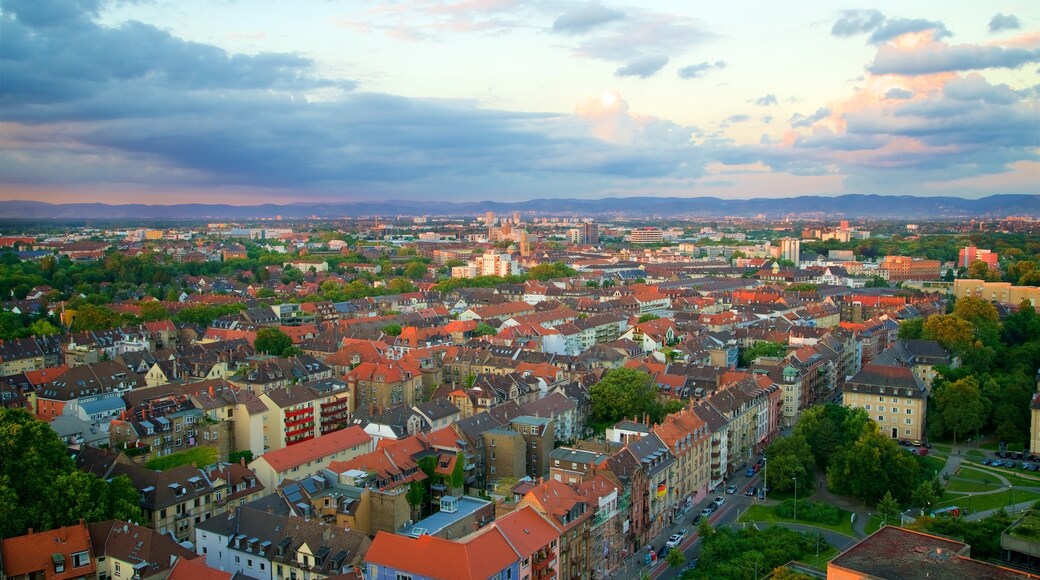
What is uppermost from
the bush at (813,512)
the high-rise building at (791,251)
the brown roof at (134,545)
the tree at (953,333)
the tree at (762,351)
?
the high-rise building at (791,251)

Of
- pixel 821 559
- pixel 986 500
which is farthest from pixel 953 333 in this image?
pixel 821 559

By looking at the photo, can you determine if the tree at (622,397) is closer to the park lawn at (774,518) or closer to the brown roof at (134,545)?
the park lawn at (774,518)

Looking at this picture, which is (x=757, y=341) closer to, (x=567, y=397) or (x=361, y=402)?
(x=567, y=397)

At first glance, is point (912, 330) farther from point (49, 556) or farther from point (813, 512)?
point (49, 556)

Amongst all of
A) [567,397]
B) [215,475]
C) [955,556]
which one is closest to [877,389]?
A: [567,397]

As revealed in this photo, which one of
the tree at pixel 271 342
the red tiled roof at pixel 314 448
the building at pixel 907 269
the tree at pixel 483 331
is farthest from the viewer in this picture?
the building at pixel 907 269

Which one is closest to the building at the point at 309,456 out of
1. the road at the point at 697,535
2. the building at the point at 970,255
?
the road at the point at 697,535
